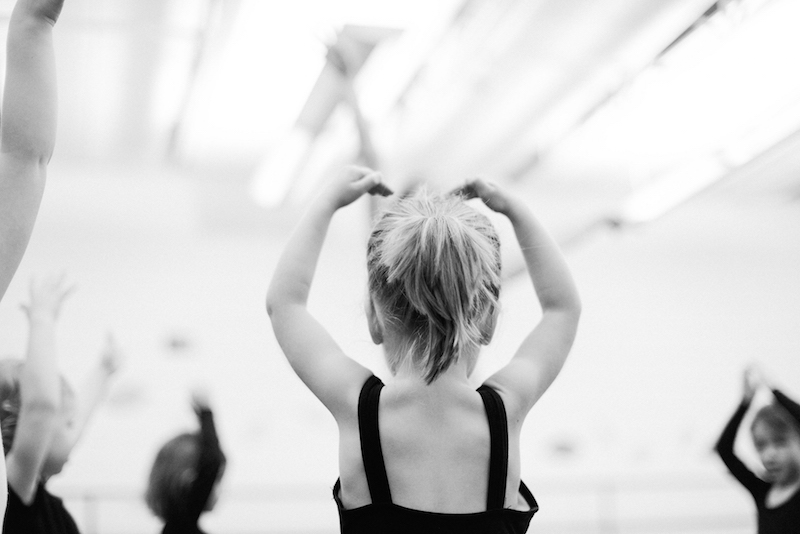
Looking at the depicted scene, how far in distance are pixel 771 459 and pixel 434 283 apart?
1.91m

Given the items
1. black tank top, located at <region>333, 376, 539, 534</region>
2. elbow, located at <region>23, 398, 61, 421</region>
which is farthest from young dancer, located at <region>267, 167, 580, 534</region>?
elbow, located at <region>23, 398, 61, 421</region>

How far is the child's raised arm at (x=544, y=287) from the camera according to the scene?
1.05 m

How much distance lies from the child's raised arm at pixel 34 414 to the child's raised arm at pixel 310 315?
61 centimetres

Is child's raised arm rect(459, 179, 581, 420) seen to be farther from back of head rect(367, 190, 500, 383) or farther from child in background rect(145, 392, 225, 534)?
child in background rect(145, 392, 225, 534)

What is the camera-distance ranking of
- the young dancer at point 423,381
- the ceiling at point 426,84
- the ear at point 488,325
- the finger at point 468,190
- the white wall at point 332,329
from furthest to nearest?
the white wall at point 332,329 < the ceiling at point 426,84 < the finger at point 468,190 < the ear at point 488,325 < the young dancer at point 423,381

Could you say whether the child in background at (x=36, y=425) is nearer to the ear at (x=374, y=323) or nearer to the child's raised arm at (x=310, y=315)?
the child's raised arm at (x=310, y=315)

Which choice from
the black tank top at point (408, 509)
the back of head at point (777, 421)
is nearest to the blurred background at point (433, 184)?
the back of head at point (777, 421)

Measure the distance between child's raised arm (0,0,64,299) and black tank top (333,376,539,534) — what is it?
16.3 inches

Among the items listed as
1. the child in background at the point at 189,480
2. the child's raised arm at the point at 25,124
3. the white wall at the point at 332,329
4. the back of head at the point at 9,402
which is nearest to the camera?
the child's raised arm at the point at 25,124

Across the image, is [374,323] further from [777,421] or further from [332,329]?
[332,329]

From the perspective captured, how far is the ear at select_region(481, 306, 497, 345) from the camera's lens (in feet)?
3.26

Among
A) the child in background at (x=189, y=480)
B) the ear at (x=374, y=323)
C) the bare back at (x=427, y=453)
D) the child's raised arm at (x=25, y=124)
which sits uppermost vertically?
the child's raised arm at (x=25, y=124)

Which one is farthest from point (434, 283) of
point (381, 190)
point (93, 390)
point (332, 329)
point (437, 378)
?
point (332, 329)

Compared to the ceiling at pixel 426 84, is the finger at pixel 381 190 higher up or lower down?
lower down
